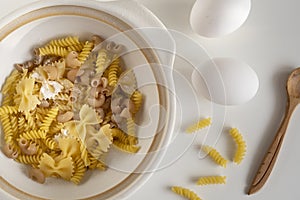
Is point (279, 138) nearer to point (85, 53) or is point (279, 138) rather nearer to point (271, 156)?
point (271, 156)

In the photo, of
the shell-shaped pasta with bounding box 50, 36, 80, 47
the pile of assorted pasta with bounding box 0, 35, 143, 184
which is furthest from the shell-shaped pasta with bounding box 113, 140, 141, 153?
the shell-shaped pasta with bounding box 50, 36, 80, 47

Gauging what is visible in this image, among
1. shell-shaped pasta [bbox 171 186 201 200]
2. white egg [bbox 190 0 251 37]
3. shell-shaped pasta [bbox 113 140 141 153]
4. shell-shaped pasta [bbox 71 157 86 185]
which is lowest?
shell-shaped pasta [bbox 71 157 86 185]

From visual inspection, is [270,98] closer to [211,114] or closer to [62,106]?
[211,114]

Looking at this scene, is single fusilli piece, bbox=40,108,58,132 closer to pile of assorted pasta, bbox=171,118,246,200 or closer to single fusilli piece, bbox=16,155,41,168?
single fusilli piece, bbox=16,155,41,168

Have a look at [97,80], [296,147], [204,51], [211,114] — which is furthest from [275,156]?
[97,80]

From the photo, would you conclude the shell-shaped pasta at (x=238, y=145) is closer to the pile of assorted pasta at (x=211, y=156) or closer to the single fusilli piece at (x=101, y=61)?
the pile of assorted pasta at (x=211, y=156)

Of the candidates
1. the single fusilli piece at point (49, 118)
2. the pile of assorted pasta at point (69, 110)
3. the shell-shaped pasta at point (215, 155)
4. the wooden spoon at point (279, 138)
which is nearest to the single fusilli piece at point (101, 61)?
the pile of assorted pasta at point (69, 110)
